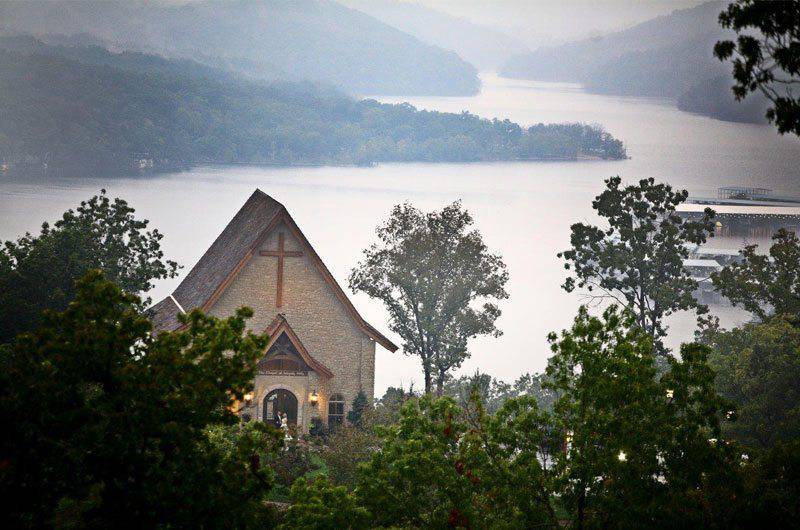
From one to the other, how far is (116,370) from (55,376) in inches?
38.6

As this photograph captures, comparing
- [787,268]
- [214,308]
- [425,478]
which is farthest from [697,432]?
[214,308]

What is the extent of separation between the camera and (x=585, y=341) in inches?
955

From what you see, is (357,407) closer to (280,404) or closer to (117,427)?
(280,404)

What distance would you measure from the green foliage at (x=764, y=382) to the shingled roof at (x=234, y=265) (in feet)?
51.2

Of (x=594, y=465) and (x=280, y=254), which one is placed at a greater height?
(x=280, y=254)

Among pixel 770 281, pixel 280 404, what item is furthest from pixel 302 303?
pixel 770 281

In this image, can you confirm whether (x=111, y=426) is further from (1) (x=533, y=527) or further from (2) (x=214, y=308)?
(2) (x=214, y=308)

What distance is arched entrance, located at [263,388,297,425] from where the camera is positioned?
2029 inches

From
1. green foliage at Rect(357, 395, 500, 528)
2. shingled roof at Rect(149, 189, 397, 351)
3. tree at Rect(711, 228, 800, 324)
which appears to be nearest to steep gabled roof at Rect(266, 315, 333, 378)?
shingled roof at Rect(149, 189, 397, 351)

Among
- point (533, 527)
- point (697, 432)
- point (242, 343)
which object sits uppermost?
point (242, 343)

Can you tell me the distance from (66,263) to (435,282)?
62.4 ft

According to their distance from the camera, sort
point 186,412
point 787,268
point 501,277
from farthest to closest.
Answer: point 501,277
point 787,268
point 186,412

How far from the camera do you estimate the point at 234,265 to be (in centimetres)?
5369

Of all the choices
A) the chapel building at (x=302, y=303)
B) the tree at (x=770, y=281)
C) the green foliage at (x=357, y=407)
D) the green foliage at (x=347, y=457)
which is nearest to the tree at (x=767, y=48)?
the green foliage at (x=347, y=457)
